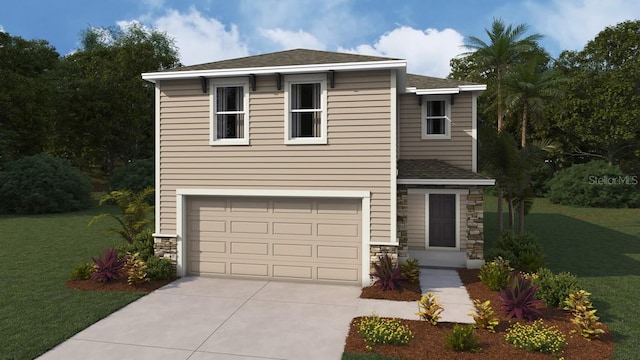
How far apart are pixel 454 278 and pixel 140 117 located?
33.8 metres

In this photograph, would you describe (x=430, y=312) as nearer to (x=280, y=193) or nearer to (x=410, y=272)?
(x=410, y=272)

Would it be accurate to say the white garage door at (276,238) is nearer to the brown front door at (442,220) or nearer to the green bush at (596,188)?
the brown front door at (442,220)

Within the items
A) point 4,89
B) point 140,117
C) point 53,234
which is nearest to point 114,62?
point 140,117

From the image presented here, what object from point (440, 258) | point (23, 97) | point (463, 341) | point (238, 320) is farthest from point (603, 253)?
point (23, 97)

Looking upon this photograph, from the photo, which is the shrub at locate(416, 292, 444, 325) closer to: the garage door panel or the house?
the house

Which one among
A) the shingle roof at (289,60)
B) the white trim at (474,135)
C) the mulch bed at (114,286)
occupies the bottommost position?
the mulch bed at (114,286)

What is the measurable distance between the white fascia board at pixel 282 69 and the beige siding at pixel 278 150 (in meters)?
0.33

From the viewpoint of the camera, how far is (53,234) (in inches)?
758

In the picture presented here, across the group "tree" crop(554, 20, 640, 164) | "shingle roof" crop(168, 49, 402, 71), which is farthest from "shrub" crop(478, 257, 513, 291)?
"tree" crop(554, 20, 640, 164)

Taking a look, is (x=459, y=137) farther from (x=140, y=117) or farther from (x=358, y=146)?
(x=140, y=117)

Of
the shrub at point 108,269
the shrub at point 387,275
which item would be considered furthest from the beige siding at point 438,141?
the shrub at point 108,269

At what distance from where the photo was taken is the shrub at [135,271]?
10.9 m

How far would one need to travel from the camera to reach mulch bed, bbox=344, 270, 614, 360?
22.9ft

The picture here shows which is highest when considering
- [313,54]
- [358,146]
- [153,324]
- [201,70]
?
[313,54]
